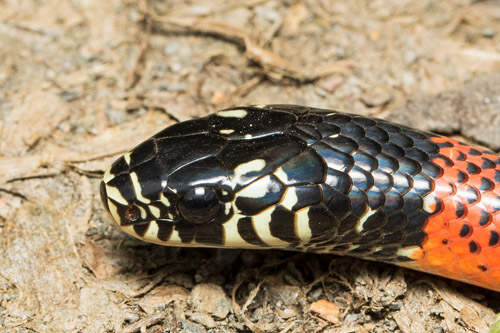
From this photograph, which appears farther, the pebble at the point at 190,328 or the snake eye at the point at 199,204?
the pebble at the point at 190,328

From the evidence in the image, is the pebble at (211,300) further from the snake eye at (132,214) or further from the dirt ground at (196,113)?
the snake eye at (132,214)

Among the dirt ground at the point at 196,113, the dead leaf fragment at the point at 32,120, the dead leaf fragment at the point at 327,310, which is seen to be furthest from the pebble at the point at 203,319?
the dead leaf fragment at the point at 32,120

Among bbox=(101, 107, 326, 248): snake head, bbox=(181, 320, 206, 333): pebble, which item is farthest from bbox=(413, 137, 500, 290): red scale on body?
bbox=(181, 320, 206, 333): pebble

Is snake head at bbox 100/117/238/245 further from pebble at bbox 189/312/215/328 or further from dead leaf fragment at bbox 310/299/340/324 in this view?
dead leaf fragment at bbox 310/299/340/324

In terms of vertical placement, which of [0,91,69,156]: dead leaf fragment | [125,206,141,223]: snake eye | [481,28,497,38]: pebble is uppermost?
[125,206,141,223]: snake eye

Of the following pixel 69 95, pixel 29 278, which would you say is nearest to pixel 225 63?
pixel 69 95

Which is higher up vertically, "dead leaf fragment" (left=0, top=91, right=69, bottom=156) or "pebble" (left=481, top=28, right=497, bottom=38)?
"pebble" (left=481, top=28, right=497, bottom=38)
